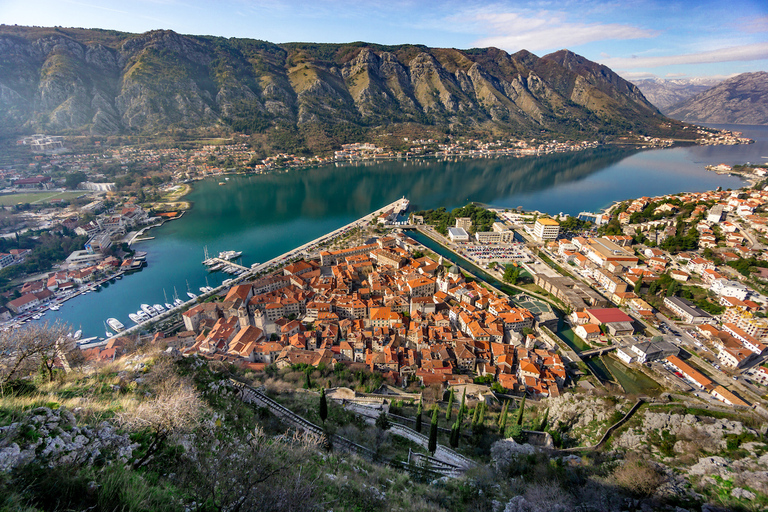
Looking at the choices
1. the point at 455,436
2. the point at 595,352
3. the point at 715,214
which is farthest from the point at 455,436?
the point at 715,214

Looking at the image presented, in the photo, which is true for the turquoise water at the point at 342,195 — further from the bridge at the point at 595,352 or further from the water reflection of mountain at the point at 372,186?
the bridge at the point at 595,352

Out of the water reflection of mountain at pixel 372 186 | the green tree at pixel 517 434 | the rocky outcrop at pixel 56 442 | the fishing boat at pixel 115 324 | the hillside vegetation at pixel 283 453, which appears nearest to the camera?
the rocky outcrop at pixel 56 442

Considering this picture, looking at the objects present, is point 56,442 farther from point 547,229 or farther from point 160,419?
point 547,229

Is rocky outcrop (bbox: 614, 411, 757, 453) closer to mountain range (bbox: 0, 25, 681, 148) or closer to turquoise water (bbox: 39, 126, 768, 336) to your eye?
turquoise water (bbox: 39, 126, 768, 336)

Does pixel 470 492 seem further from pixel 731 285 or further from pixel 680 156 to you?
pixel 680 156

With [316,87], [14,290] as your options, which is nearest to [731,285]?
[14,290]

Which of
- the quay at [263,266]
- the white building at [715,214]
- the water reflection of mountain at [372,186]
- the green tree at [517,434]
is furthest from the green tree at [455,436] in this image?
the white building at [715,214]
